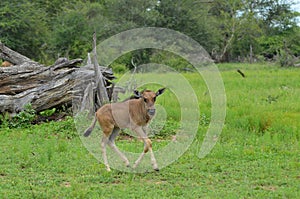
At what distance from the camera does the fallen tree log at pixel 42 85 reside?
12266mm

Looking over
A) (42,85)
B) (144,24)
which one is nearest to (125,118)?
(42,85)

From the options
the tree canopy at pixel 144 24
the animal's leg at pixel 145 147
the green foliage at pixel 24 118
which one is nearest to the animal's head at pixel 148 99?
the animal's leg at pixel 145 147

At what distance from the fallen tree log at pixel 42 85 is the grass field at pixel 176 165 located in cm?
80

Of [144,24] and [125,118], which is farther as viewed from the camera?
[144,24]

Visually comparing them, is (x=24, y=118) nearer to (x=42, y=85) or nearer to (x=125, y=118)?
(x=42, y=85)

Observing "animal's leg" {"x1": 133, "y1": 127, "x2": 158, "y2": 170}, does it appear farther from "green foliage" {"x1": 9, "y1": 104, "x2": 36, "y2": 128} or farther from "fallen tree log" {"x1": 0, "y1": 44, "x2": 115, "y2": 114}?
"green foliage" {"x1": 9, "y1": 104, "x2": 36, "y2": 128}

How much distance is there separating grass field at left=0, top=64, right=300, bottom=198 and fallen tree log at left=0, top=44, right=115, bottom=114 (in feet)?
2.62

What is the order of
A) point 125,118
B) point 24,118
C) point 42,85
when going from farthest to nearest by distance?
point 42,85
point 24,118
point 125,118

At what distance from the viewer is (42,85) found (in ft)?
41.1

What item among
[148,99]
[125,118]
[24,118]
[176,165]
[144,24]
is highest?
[144,24]

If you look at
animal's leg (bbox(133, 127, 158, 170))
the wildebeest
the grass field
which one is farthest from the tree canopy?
animal's leg (bbox(133, 127, 158, 170))

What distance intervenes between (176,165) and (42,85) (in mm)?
5422

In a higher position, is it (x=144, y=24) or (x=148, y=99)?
(x=144, y=24)

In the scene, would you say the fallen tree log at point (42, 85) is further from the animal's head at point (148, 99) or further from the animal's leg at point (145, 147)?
the animal's head at point (148, 99)
